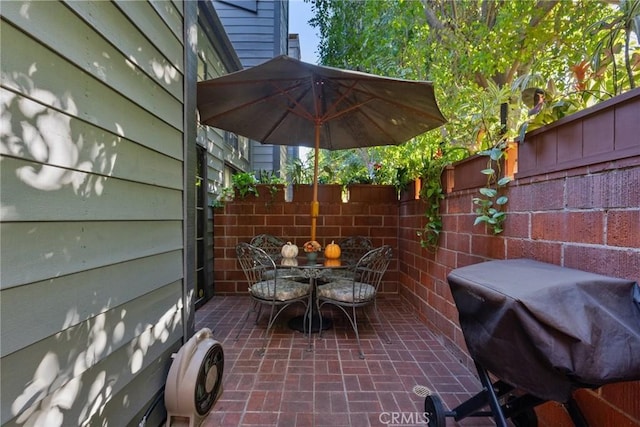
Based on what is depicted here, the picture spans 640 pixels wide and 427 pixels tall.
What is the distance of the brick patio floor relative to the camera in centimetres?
163

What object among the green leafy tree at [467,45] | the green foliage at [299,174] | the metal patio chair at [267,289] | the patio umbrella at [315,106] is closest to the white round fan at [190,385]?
the metal patio chair at [267,289]

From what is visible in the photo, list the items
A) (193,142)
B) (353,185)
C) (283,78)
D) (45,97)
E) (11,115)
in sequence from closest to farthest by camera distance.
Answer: (11,115), (45,97), (193,142), (283,78), (353,185)

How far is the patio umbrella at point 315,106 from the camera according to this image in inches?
87.8

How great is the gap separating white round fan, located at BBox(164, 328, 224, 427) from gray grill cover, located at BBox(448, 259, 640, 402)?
1.33 m

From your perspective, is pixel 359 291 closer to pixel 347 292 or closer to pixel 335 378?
pixel 347 292

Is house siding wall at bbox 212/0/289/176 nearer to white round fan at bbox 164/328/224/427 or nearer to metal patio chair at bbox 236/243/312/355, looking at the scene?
metal patio chair at bbox 236/243/312/355

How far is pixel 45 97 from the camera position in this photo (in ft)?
2.93

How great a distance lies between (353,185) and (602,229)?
2.93 metres

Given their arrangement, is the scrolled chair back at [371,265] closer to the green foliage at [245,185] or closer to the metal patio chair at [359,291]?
the metal patio chair at [359,291]

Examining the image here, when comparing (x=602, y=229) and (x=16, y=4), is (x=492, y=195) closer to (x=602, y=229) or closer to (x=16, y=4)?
(x=602, y=229)

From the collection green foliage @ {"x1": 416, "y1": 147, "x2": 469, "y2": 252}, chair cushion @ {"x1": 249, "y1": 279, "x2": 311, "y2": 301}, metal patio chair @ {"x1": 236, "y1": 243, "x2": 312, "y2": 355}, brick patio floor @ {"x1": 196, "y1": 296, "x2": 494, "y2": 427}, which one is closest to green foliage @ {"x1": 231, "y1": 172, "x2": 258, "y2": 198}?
metal patio chair @ {"x1": 236, "y1": 243, "x2": 312, "y2": 355}

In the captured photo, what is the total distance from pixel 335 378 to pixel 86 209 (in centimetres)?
176

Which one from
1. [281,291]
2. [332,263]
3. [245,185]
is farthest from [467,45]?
[281,291]

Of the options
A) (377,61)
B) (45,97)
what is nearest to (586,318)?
(45,97)
